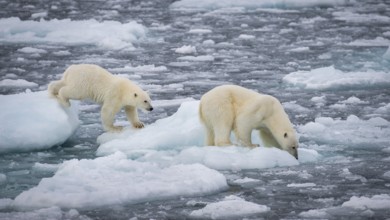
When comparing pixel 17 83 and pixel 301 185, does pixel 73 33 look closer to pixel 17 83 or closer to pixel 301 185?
pixel 17 83

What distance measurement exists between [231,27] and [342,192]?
40.3 feet

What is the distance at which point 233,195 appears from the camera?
5.70 m

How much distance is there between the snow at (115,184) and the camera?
17.6ft

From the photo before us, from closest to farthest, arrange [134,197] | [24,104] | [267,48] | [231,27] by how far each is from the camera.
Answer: [134,197], [24,104], [267,48], [231,27]

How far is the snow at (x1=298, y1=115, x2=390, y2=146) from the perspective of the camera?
7527 millimetres

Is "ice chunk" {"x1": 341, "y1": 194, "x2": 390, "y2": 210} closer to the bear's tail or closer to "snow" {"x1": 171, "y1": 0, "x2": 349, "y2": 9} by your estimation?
the bear's tail

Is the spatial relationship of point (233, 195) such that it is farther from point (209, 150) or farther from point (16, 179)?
point (16, 179)

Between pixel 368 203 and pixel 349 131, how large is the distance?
2589mm

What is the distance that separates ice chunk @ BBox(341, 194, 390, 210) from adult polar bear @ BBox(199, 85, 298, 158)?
129 centimetres

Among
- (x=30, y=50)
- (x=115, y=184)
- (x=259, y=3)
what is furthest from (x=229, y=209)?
(x=259, y=3)

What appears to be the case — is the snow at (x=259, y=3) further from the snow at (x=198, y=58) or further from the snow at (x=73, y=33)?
the snow at (x=198, y=58)

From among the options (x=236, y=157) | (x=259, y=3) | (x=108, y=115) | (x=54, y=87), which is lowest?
(x=259, y=3)

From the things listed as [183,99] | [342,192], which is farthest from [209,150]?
[183,99]

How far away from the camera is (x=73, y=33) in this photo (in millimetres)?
16281
